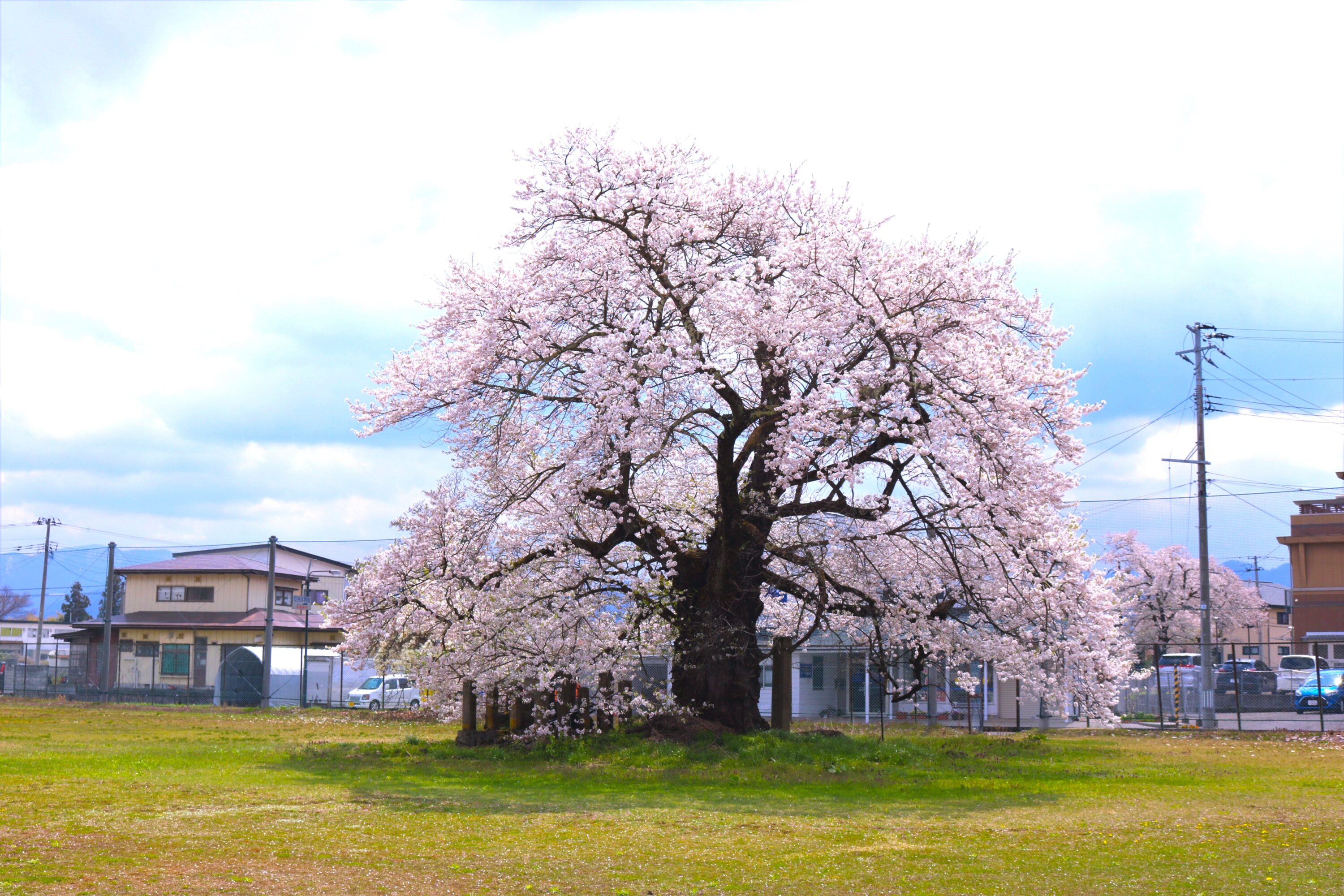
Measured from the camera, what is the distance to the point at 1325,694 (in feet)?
109

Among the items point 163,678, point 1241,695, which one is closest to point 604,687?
point 1241,695

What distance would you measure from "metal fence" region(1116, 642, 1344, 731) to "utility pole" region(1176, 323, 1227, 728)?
0.39 ft

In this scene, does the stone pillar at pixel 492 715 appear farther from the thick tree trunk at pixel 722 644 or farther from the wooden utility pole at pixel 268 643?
the wooden utility pole at pixel 268 643

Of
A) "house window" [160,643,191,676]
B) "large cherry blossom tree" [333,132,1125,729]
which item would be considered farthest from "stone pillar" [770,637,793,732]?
"house window" [160,643,191,676]

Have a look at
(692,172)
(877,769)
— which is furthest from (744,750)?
(692,172)

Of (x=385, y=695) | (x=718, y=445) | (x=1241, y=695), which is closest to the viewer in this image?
(x=718, y=445)

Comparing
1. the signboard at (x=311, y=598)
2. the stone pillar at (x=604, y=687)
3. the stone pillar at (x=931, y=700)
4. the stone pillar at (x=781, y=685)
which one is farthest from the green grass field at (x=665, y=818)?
the signboard at (x=311, y=598)

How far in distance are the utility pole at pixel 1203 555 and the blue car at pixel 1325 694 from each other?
8.86 ft

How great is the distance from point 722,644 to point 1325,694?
23.3 m

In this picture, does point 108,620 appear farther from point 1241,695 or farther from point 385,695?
point 1241,695

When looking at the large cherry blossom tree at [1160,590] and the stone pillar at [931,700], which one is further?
the large cherry blossom tree at [1160,590]

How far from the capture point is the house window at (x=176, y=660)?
164 ft

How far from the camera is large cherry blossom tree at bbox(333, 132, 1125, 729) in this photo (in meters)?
16.9

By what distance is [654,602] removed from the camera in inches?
774
